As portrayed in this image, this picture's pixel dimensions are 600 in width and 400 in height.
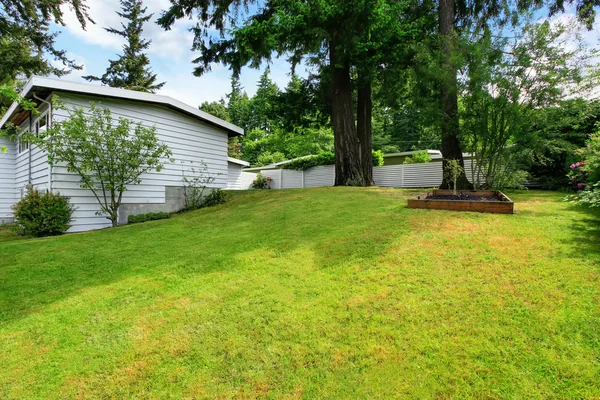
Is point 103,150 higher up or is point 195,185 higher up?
point 103,150

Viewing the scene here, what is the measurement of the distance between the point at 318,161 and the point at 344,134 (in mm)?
7004

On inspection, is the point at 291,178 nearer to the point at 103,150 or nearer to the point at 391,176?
the point at 391,176

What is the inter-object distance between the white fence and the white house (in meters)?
6.47

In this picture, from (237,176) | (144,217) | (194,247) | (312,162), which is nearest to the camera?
(194,247)

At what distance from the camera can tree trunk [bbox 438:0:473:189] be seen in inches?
274

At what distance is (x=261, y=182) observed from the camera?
1862 centimetres

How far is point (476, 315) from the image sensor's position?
214 centimetres

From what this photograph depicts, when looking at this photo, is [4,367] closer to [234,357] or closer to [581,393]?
[234,357]

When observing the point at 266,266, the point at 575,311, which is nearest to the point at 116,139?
the point at 266,266

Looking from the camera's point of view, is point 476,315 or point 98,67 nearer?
point 476,315

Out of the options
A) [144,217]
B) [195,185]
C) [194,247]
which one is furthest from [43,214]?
[194,247]

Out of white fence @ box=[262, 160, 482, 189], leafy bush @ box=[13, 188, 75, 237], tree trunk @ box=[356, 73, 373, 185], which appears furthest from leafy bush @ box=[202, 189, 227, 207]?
white fence @ box=[262, 160, 482, 189]

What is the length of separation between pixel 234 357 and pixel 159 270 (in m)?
2.04

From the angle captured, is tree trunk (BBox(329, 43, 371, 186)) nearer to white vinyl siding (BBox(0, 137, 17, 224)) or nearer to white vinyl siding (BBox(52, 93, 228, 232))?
white vinyl siding (BBox(52, 93, 228, 232))
